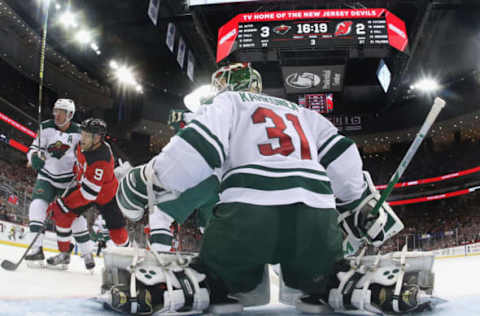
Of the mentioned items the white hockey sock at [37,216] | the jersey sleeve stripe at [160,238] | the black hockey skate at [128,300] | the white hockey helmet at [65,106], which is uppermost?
the white hockey helmet at [65,106]

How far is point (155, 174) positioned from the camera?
1.17 m

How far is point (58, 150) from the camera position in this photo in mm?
3230

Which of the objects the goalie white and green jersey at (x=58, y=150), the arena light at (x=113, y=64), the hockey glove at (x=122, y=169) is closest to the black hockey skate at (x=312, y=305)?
the hockey glove at (x=122, y=169)

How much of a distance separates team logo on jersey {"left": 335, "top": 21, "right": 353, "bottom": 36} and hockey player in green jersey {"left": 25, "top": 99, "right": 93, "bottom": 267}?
162 inches

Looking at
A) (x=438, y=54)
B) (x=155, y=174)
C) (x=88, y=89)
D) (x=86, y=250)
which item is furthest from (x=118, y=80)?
(x=155, y=174)

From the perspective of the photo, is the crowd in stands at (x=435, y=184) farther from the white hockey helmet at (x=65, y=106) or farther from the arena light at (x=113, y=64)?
the white hockey helmet at (x=65, y=106)

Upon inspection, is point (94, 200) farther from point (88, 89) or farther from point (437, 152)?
point (437, 152)

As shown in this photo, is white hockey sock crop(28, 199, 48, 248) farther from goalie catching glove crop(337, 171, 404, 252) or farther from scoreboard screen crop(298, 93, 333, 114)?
scoreboard screen crop(298, 93, 333, 114)

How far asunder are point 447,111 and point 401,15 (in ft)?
25.4

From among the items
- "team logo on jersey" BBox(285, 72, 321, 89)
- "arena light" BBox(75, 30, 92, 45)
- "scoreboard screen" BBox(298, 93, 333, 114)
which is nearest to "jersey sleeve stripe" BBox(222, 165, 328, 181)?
"team logo on jersey" BBox(285, 72, 321, 89)

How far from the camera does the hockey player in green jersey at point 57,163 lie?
10.1 ft

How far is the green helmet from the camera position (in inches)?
65.0

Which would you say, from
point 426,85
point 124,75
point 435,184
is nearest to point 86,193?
point 124,75

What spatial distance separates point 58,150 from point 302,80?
20.0 ft
